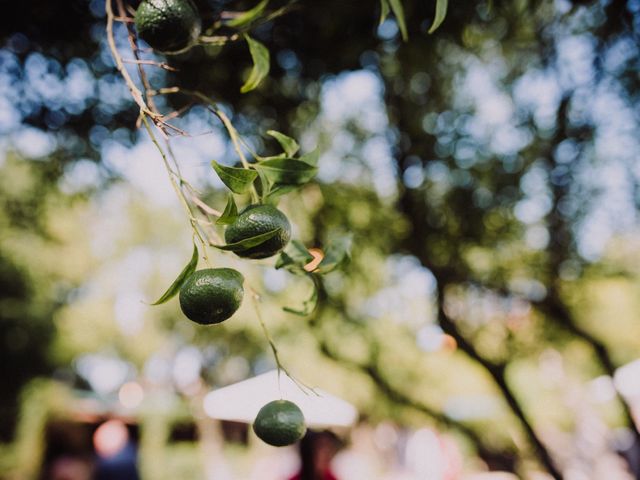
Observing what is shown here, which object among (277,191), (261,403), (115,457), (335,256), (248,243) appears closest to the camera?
(248,243)

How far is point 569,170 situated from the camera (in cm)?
458

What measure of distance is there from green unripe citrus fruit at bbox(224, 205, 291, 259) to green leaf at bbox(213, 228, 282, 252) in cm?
2

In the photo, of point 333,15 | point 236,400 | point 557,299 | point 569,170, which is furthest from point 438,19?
point 236,400

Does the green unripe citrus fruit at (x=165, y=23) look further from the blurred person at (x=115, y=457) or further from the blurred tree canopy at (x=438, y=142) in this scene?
the blurred person at (x=115, y=457)

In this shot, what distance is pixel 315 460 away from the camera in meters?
4.64

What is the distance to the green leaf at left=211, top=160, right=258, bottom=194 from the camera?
2.73ft

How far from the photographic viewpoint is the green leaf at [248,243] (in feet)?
2.61

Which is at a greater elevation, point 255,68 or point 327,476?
point 255,68

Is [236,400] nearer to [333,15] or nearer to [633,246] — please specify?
[633,246]

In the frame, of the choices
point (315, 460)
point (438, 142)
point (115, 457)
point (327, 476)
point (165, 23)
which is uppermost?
point (165, 23)

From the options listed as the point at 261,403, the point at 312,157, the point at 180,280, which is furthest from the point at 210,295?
the point at 261,403

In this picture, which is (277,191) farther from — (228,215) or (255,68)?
(255,68)

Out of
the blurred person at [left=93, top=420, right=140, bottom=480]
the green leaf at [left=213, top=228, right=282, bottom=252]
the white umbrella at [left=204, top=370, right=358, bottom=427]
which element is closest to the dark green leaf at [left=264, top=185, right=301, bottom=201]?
the green leaf at [left=213, top=228, right=282, bottom=252]

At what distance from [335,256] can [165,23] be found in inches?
22.1
